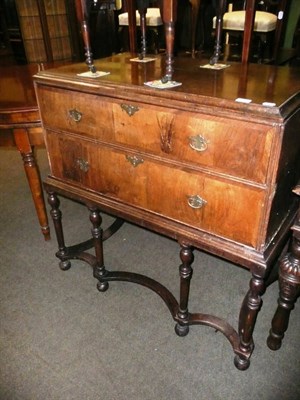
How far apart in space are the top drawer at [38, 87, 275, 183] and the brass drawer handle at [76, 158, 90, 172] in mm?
119

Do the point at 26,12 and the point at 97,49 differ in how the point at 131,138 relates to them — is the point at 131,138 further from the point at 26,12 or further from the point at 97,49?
the point at 26,12

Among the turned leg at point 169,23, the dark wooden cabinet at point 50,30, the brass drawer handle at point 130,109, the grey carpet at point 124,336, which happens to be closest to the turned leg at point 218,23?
the turned leg at point 169,23

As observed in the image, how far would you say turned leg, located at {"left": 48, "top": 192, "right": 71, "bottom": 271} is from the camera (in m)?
1.59

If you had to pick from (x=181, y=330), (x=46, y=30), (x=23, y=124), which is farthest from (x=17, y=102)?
(x=46, y=30)

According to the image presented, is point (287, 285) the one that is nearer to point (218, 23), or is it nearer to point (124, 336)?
point (124, 336)

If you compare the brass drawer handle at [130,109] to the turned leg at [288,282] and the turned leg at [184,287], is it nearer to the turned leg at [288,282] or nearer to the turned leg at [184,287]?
the turned leg at [184,287]

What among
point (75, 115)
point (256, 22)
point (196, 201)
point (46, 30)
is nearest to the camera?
point (196, 201)

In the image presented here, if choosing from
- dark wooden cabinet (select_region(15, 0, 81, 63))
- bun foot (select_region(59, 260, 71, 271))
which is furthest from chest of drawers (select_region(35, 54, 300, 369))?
dark wooden cabinet (select_region(15, 0, 81, 63))

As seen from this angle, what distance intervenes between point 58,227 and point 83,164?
18.0 inches

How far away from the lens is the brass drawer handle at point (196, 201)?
1082 mm

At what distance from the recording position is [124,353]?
4.55 ft

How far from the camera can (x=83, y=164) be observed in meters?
1.35

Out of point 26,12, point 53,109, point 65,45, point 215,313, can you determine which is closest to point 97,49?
point 65,45

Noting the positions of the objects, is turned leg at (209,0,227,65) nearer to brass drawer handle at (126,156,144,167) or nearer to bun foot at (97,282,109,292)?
brass drawer handle at (126,156,144,167)
